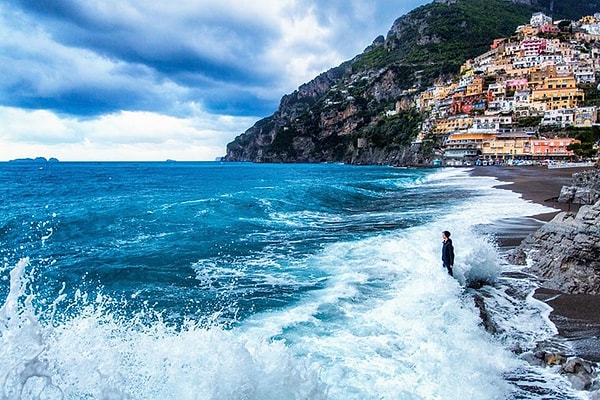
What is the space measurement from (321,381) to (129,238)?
14857 mm

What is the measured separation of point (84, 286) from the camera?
11766mm

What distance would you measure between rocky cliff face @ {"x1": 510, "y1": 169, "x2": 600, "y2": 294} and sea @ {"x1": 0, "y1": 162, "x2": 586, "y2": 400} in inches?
23.7

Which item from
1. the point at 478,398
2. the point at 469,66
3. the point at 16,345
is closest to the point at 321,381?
the point at 478,398

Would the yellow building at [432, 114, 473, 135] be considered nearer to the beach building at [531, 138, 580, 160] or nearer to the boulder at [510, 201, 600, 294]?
the beach building at [531, 138, 580, 160]

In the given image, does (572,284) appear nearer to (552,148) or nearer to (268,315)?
(268,315)

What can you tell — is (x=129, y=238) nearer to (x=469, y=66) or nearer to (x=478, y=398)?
(x=478, y=398)

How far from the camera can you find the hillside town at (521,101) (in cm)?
8856

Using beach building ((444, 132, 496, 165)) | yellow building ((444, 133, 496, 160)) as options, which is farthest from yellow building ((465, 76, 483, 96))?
yellow building ((444, 133, 496, 160))

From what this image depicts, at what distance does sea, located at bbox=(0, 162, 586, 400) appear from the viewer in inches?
215

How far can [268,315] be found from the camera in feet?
30.2

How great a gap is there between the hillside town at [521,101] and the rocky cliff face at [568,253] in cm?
8048

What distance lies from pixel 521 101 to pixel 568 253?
355 feet

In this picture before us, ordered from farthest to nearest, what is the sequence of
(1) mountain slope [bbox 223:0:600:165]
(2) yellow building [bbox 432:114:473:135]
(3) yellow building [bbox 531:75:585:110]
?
(1) mountain slope [bbox 223:0:600:165], (2) yellow building [bbox 432:114:473:135], (3) yellow building [bbox 531:75:585:110]

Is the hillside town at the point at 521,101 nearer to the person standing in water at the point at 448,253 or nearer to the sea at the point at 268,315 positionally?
the sea at the point at 268,315
